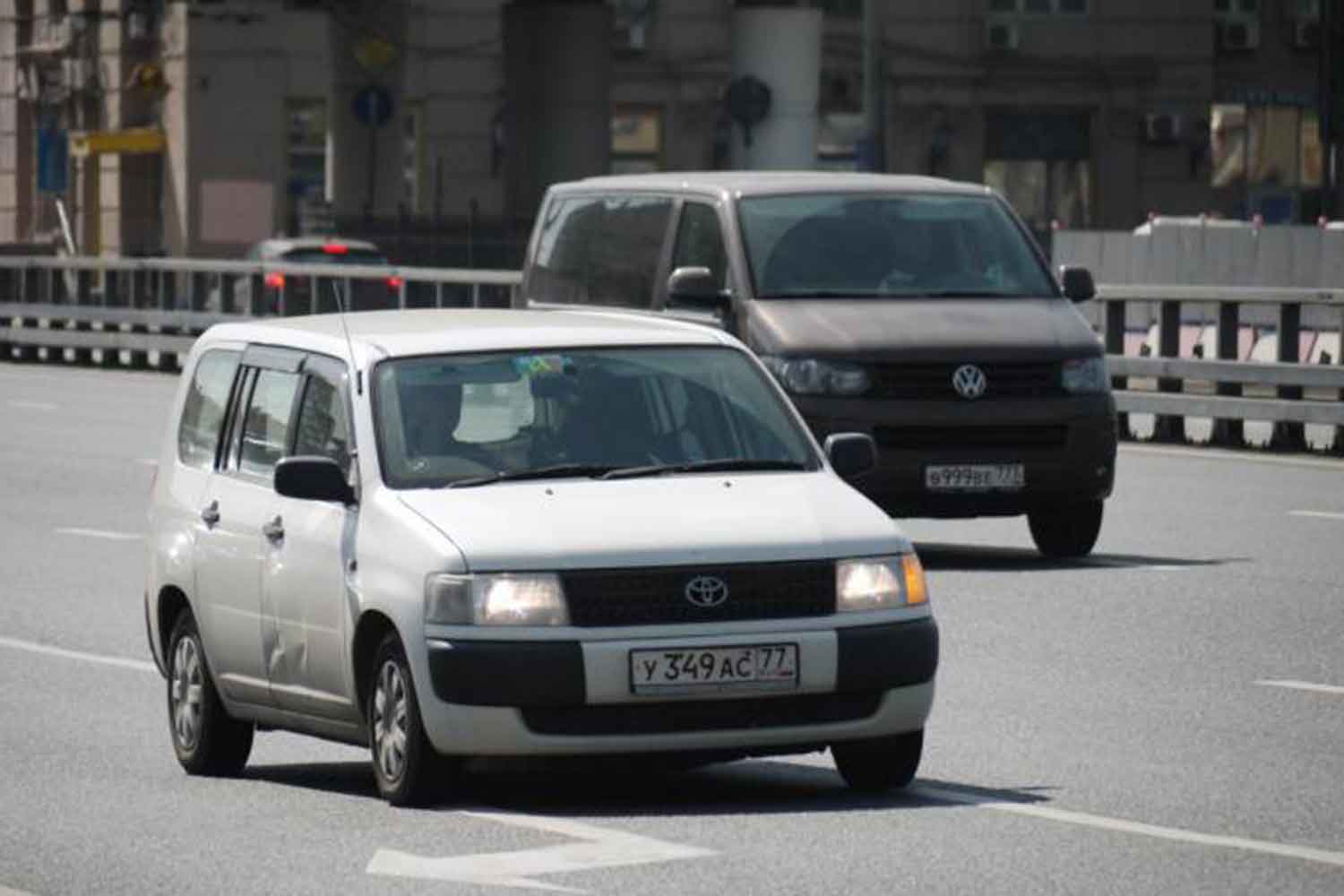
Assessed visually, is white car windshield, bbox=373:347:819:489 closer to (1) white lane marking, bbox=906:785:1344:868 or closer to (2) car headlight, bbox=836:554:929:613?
(2) car headlight, bbox=836:554:929:613

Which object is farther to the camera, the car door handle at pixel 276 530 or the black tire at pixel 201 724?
the black tire at pixel 201 724

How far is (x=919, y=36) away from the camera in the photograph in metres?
74.2

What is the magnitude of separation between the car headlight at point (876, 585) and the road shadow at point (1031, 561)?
8684 mm

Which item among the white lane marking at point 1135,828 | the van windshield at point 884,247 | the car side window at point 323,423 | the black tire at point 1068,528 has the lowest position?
the black tire at point 1068,528

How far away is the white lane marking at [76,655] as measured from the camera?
1576 centimetres

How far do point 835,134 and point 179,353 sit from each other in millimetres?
28958

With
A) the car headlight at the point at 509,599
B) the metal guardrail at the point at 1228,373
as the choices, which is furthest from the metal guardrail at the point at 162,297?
the car headlight at the point at 509,599

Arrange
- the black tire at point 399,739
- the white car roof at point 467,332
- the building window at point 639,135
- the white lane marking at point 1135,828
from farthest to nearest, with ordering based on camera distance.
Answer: the building window at point 639,135
the white car roof at point 467,332
the black tire at point 399,739
the white lane marking at point 1135,828

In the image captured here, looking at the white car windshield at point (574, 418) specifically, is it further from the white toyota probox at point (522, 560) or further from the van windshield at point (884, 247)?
the van windshield at point (884, 247)

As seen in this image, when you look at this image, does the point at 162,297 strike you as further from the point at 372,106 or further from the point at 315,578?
the point at 315,578

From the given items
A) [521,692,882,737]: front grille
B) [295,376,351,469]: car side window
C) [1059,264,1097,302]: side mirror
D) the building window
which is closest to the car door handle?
[295,376,351,469]: car side window

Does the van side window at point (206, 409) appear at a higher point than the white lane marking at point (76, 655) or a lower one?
higher

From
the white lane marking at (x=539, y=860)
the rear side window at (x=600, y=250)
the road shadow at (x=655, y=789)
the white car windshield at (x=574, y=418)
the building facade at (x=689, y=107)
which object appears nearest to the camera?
the white lane marking at (x=539, y=860)

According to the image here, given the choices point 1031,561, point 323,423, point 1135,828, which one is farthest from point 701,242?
point 1135,828
